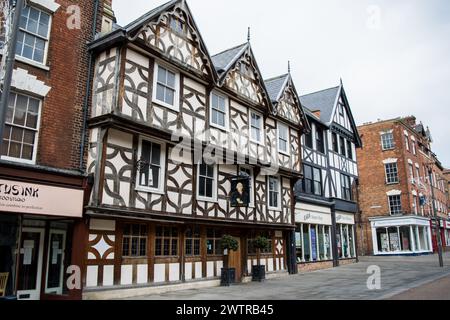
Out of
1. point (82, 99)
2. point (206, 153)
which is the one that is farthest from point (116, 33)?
point (206, 153)

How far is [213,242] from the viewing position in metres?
15.4

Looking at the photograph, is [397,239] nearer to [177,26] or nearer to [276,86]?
[276,86]

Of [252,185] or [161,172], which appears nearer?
[161,172]

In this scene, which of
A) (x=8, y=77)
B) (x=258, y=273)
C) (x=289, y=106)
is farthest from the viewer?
(x=289, y=106)

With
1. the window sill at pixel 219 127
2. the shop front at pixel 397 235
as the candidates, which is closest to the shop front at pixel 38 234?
the window sill at pixel 219 127

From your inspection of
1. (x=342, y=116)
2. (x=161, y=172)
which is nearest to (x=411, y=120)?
(x=342, y=116)

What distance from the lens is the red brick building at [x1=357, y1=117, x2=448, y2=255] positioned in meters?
34.7

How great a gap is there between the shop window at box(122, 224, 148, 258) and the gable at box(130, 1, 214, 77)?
6041 mm

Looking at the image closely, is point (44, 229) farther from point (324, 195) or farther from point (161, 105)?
point (324, 195)

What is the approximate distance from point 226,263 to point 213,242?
→ 98 centimetres

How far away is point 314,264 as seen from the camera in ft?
72.2

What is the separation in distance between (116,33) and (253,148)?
8.20 m

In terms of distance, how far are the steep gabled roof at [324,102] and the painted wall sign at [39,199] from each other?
740 inches

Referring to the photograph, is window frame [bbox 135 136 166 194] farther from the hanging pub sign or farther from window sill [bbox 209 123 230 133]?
the hanging pub sign
